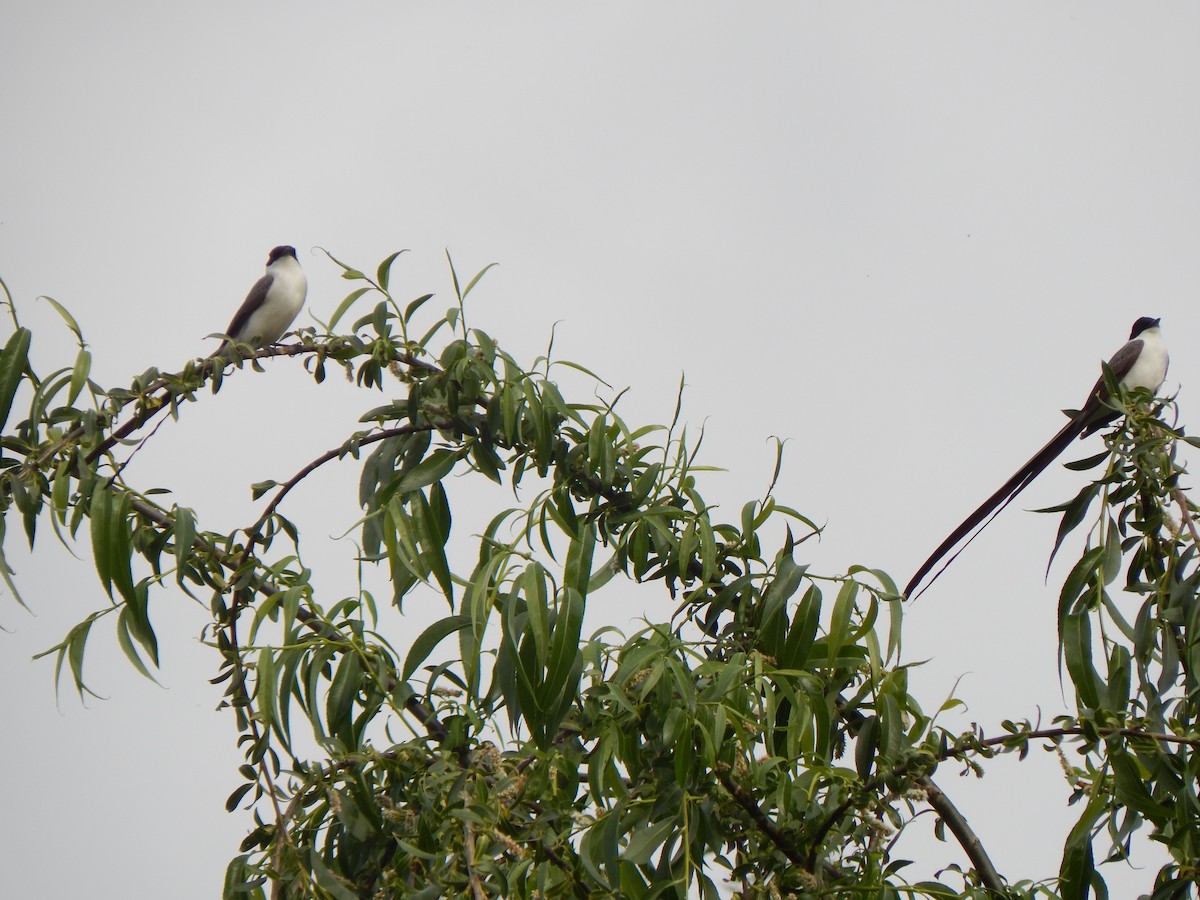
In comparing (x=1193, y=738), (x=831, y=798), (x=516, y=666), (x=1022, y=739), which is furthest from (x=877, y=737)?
(x=516, y=666)

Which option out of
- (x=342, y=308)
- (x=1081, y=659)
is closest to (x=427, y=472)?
(x=342, y=308)

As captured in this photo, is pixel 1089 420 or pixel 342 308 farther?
pixel 1089 420

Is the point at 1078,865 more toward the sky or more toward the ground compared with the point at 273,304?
more toward the ground

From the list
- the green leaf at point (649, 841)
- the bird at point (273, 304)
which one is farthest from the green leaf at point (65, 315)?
the bird at point (273, 304)

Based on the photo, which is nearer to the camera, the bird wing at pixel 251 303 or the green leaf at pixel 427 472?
the green leaf at pixel 427 472

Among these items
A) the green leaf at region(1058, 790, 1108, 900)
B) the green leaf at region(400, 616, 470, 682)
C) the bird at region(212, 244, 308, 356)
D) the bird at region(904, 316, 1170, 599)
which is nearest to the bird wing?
the bird at region(212, 244, 308, 356)

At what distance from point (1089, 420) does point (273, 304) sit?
336cm

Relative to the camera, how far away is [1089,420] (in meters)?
2.66

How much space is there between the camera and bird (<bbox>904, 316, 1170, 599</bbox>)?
1991 millimetres

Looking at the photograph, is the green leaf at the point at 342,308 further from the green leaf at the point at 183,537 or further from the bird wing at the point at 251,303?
the bird wing at the point at 251,303

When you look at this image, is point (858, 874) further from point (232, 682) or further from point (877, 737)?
point (232, 682)

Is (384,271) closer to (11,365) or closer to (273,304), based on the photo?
(11,365)

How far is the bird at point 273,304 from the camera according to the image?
496 cm

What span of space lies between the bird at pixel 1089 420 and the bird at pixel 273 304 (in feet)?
10.3
